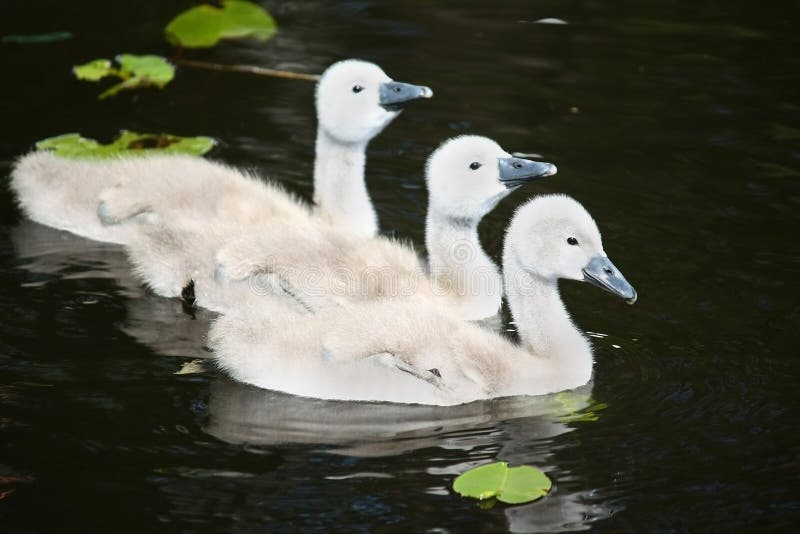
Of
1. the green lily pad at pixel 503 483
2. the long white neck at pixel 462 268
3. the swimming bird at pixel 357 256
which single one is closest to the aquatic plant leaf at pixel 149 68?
the swimming bird at pixel 357 256

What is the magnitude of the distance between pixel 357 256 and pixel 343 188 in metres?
1.11

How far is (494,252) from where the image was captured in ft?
24.2

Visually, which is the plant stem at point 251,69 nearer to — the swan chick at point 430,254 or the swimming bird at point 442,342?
the swan chick at point 430,254

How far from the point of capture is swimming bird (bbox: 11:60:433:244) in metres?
7.09

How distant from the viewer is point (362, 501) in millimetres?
4727

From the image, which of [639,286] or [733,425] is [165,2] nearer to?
[639,286]

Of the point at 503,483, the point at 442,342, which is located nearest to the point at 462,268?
the point at 442,342

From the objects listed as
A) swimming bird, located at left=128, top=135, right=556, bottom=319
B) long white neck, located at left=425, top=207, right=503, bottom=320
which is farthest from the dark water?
long white neck, located at left=425, top=207, right=503, bottom=320

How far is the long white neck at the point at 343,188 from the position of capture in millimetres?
7297

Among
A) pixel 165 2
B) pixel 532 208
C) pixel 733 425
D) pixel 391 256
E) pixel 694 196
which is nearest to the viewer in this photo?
pixel 733 425

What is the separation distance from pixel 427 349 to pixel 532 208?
87 centimetres

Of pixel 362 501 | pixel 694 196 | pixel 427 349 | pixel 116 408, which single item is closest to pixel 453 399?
pixel 427 349

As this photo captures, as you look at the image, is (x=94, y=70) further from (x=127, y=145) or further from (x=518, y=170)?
(x=518, y=170)

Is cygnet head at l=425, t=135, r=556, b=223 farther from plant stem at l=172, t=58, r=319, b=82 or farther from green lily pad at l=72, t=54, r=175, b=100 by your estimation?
green lily pad at l=72, t=54, r=175, b=100
